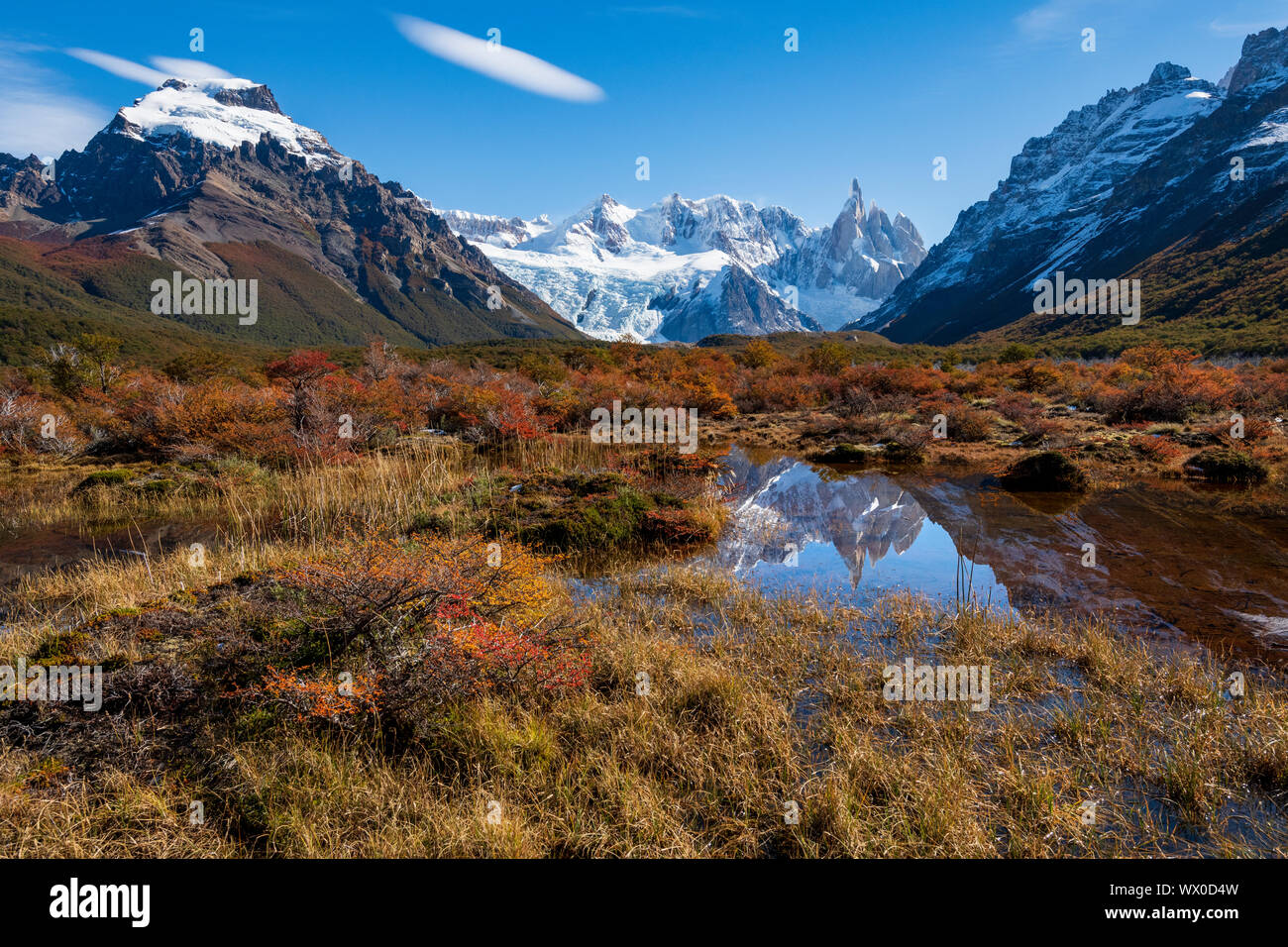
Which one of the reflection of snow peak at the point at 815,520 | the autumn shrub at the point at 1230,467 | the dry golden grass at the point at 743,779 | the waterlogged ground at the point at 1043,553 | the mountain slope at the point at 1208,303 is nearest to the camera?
the dry golden grass at the point at 743,779

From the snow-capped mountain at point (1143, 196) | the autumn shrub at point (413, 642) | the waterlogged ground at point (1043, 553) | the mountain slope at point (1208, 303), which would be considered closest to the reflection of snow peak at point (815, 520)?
the waterlogged ground at point (1043, 553)

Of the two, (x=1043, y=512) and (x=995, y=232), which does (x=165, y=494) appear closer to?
(x=1043, y=512)

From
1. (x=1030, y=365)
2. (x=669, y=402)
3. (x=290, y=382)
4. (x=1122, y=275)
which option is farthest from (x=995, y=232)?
(x=290, y=382)

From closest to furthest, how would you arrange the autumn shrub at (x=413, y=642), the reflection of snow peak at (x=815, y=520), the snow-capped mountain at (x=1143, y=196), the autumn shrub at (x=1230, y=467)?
1. the autumn shrub at (x=413, y=642)
2. the reflection of snow peak at (x=815, y=520)
3. the autumn shrub at (x=1230, y=467)
4. the snow-capped mountain at (x=1143, y=196)

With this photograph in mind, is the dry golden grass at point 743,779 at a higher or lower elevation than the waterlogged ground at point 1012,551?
lower

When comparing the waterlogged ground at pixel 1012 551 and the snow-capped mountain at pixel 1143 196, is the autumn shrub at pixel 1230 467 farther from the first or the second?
the snow-capped mountain at pixel 1143 196

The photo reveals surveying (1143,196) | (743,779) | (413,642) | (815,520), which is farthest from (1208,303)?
(1143,196)
